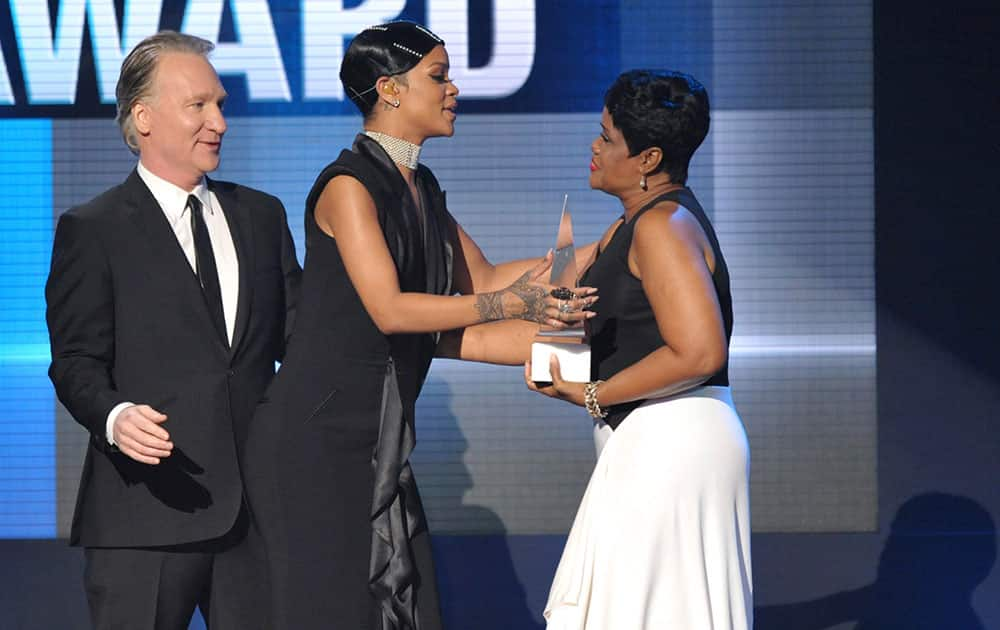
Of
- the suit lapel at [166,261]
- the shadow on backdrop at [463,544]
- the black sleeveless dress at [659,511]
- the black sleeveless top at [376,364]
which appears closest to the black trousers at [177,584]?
the black sleeveless top at [376,364]

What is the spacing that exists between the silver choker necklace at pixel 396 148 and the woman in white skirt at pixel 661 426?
399mm

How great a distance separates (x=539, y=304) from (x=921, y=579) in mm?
2502

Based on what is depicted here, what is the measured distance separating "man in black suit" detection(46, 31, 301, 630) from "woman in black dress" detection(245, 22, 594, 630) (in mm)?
88

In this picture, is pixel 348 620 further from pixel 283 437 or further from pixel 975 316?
pixel 975 316

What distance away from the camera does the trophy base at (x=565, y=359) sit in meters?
2.11

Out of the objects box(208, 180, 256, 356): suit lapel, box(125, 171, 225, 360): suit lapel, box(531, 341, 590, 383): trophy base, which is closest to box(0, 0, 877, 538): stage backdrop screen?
box(208, 180, 256, 356): suit lapel

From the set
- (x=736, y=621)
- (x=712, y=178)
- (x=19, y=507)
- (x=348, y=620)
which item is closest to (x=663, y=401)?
(x=736, y=621)

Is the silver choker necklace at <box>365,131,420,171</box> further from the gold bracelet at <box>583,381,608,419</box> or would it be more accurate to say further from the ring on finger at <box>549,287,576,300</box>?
the gold bracelet at <box>583,381,608,419</box>

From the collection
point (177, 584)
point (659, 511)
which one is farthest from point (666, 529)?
point (177, 584)

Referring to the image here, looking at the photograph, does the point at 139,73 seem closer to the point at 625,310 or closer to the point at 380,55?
→ the point at 380,55

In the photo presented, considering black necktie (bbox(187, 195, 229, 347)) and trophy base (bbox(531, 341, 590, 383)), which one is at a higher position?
black necktie (bbox(187, 195, 229, 347))

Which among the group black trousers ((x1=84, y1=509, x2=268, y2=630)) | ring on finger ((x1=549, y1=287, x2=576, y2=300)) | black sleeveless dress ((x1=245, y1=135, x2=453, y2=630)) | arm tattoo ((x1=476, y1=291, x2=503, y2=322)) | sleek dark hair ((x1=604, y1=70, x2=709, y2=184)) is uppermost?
sleek dark hair ((x1=604, y1=70, x2=709, y2=184))

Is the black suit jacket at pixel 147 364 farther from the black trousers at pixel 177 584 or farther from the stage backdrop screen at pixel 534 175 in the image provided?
the stage backdrop screen at pixel 534 175

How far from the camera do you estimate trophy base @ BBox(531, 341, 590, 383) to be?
2113 millimetres
